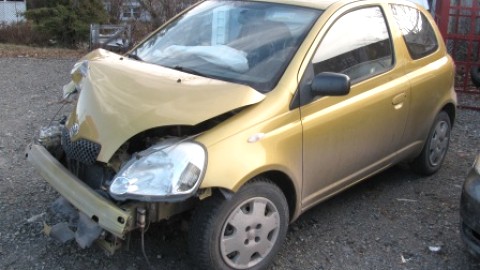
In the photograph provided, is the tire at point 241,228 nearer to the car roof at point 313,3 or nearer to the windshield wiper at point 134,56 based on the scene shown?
the car roof at point 313,3

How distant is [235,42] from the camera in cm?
406

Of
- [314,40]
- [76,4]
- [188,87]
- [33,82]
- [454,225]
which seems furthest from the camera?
[76,4]

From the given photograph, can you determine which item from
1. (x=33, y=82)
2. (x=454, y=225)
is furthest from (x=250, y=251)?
(x=33, y=82)

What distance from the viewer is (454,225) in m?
4.39

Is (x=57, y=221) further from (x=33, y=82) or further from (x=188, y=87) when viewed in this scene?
(x=33, y=82)

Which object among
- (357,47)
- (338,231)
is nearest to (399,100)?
(357,47)

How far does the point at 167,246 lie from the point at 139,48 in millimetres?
1609

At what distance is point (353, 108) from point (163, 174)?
156 cm

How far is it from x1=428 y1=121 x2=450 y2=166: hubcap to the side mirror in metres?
1.92

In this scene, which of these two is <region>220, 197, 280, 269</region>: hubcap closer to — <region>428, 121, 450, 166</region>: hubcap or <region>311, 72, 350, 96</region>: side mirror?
<region>311, 72, 350, 96</region>: side mirror

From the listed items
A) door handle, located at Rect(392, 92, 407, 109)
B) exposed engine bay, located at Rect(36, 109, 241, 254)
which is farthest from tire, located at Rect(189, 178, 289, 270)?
door handle, located at Rect(392, 92, 407, 109)

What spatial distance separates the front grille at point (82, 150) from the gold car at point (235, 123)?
0.04ft

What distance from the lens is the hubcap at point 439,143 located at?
5191 millimetres

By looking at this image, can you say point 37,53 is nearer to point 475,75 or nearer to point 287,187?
point 475,75
